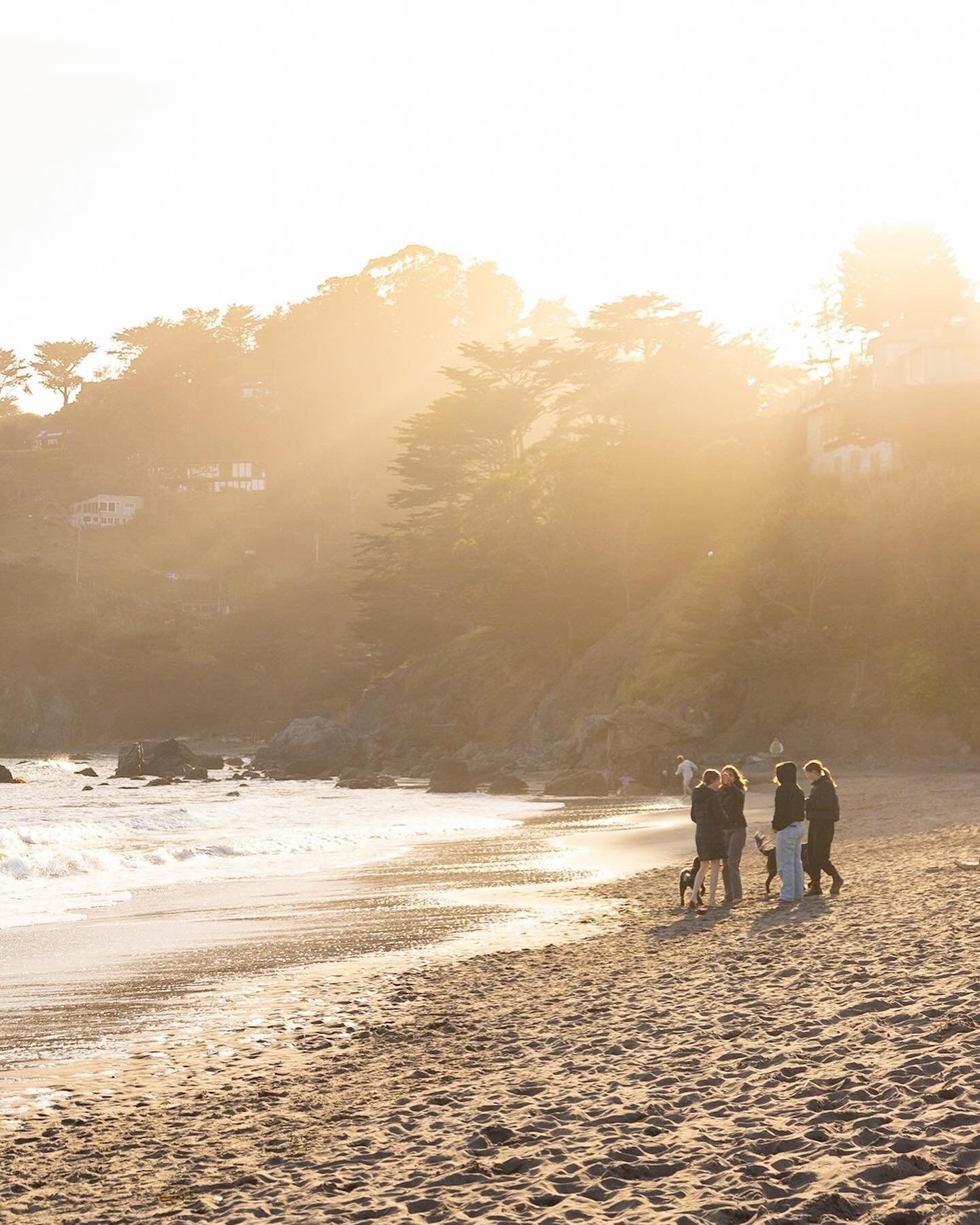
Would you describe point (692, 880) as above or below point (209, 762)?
→ above

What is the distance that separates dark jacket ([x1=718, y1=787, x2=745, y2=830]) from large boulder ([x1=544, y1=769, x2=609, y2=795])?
27335 millimetres

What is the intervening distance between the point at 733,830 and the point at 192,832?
20.1 meters

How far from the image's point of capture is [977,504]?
51.4 metres

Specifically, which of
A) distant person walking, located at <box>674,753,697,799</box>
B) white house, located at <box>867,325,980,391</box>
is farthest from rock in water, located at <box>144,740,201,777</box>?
white house, located at <box>867,325,980,391</box>

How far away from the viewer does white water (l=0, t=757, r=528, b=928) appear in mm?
20594

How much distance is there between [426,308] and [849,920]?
109725 millimetres

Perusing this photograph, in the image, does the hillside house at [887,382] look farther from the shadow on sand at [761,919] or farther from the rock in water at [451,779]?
the shadow on sand at [761,919]

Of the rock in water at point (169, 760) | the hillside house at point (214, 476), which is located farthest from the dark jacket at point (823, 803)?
the hillside house at point (214, 476)

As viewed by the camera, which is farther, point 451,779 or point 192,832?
point 451,779

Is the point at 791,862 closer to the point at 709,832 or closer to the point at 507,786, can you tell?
the point at 709,832

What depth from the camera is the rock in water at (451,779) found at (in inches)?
1860

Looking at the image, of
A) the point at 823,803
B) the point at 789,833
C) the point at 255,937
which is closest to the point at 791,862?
the point at 789,833

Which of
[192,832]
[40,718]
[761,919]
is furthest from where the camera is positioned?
[40,718]

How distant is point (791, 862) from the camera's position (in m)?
15.6
